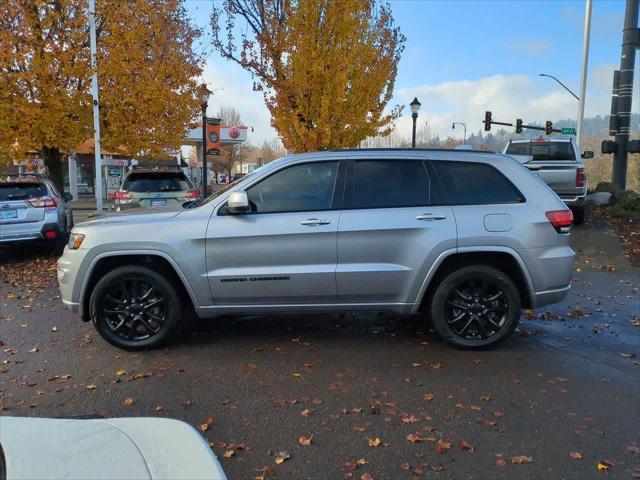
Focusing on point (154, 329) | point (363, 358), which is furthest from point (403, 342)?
point (154, 329)

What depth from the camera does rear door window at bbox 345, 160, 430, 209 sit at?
16.3 feet

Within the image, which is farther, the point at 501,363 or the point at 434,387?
the point at 501,363

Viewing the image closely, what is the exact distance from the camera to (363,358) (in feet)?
16.0

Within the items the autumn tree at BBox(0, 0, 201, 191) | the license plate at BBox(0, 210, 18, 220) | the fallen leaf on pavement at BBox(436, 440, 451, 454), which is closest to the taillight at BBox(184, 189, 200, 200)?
the license plate at BBox(0, 210, 18, 220)

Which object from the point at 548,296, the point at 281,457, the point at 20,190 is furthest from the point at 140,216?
the point at 20,190

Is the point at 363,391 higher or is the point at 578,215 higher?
the point at 578,215

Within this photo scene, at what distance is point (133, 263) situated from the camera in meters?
5.03

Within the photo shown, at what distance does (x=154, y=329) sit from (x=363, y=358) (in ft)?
6.55

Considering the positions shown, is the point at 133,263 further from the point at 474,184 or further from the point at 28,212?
the point at 28,212

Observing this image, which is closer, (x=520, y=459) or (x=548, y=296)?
(x=520, y=459)

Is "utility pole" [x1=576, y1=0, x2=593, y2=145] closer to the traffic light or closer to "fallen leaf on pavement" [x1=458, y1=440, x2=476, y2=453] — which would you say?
the traffic light

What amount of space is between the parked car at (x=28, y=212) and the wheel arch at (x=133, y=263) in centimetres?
512

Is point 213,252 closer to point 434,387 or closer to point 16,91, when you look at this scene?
point 434,387

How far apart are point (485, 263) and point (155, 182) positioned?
7.62 meters
